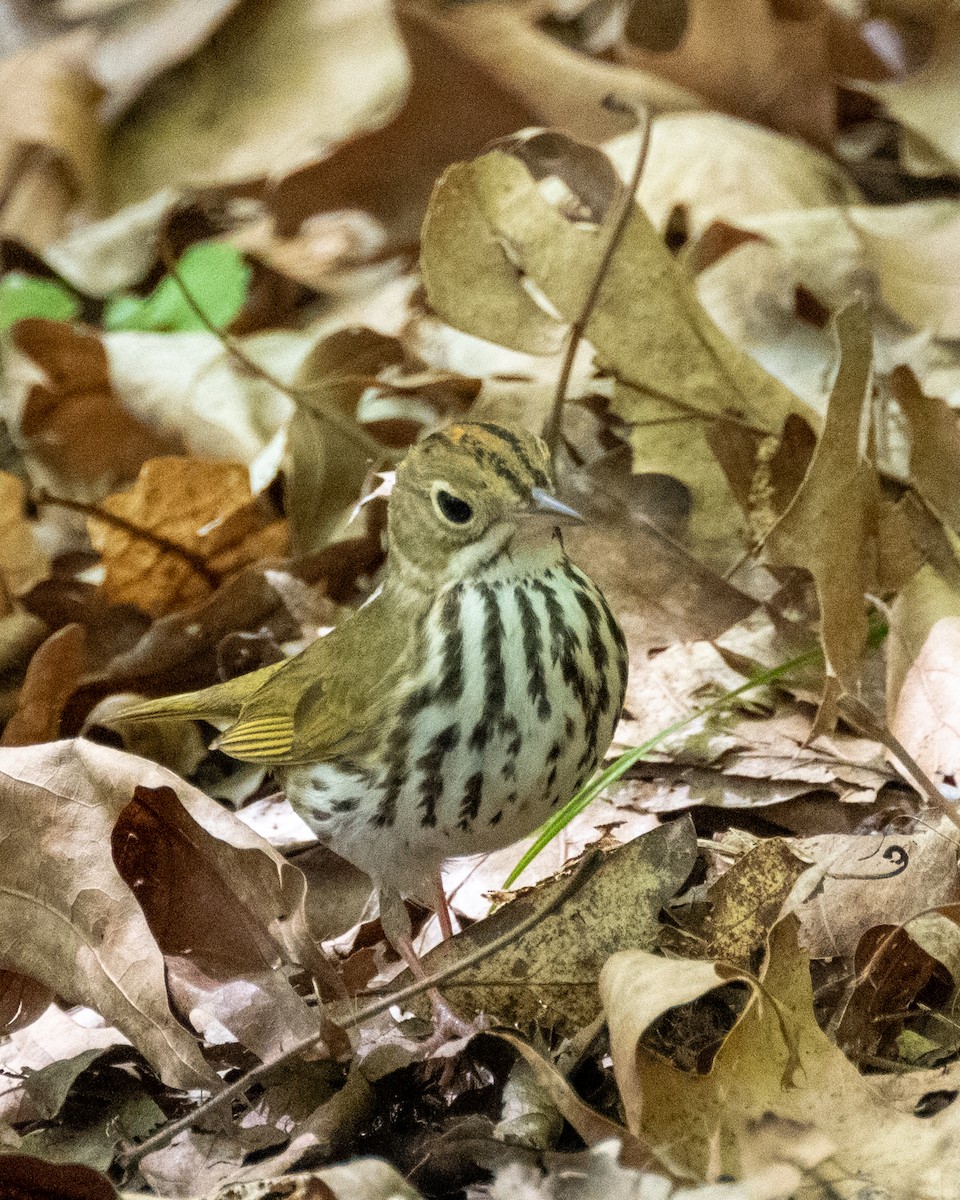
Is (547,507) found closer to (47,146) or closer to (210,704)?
(210,704)

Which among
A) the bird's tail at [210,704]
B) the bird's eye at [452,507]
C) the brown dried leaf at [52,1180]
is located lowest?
the bird's tail at [210,704]

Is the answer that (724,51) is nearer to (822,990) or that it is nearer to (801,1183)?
(822,990)

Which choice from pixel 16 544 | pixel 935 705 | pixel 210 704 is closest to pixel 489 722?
pixel 935 705

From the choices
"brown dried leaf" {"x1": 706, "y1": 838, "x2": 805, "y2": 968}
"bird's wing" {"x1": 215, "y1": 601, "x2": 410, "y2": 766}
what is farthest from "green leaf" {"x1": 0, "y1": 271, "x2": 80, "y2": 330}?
"brown dried leaf" {"x1": 706, "y1": 838, "x2": 805, "y2": 968}

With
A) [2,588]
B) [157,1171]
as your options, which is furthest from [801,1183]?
[2,588]

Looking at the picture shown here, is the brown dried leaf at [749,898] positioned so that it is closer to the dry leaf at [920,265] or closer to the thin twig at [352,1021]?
the thin twig at [352,1021]

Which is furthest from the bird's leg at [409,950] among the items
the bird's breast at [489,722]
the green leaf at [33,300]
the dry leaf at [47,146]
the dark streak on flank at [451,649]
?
the dry leaf at [47,146]

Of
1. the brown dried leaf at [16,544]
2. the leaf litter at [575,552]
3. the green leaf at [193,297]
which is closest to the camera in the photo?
the leaf litter at [575,552]
